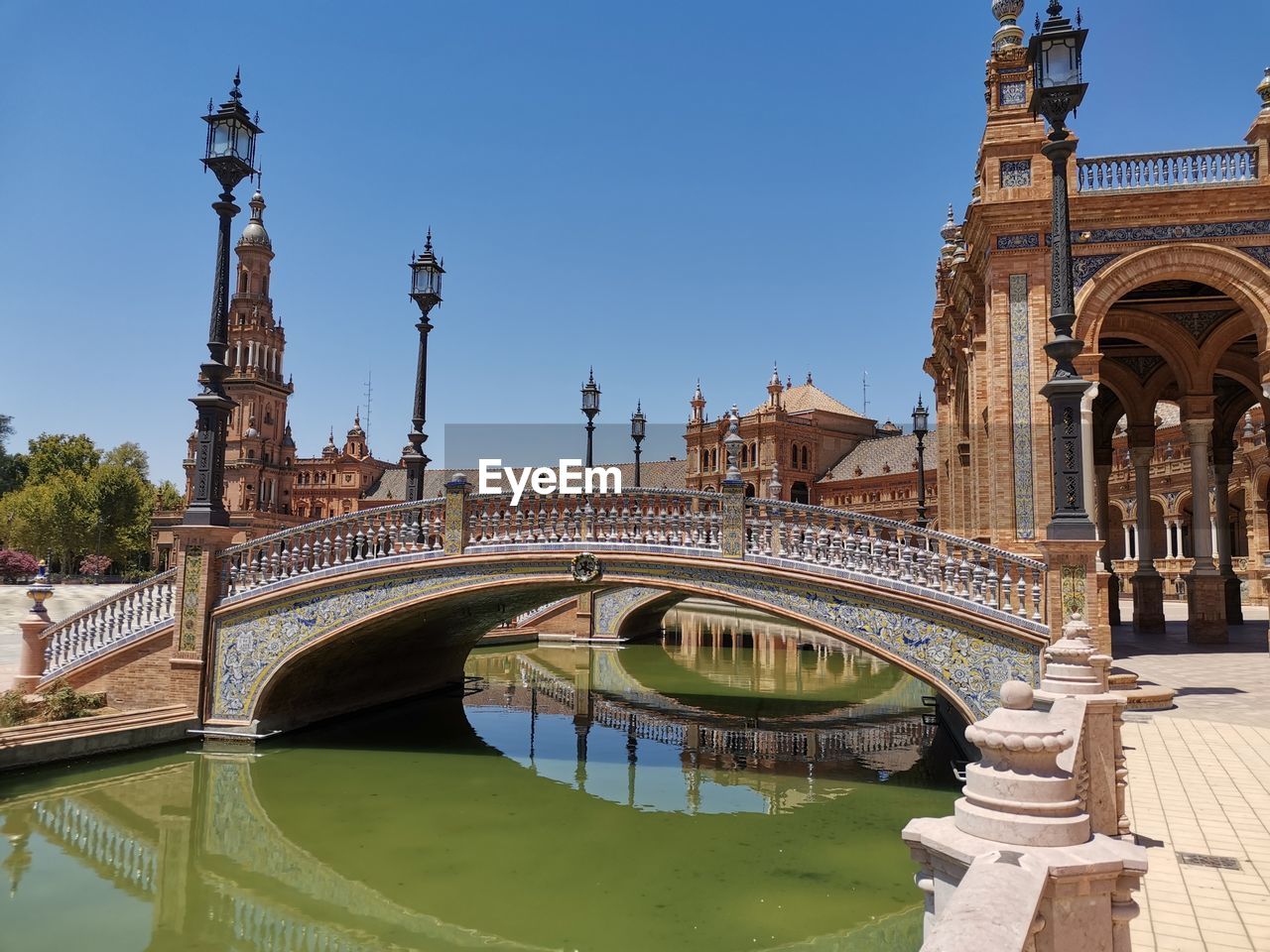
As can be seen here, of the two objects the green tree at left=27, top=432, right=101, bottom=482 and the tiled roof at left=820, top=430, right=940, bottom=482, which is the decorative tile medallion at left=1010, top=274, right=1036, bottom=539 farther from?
the green tree at left=27, top=432, right=101, bottom=482

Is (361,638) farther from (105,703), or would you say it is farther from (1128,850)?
(1128,850)

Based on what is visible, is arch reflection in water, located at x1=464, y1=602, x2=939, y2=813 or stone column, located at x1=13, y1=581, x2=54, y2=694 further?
stone column, located at x1=13, y1=581, x2=54, y2=694

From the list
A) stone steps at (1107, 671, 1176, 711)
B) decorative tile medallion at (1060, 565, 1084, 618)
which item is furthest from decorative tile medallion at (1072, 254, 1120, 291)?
stone steps at (1107, 671, 1176, 711)

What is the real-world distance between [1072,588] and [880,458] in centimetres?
6012

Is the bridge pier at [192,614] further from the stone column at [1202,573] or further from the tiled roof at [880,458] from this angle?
the tiled roof at [880,458]

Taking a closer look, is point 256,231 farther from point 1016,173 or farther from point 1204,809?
point 1204,809

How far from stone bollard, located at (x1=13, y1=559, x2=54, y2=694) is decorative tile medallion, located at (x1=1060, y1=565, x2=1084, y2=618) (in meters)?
14.9

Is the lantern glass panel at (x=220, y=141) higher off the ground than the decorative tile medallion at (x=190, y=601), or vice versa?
the lantern glass panel at (x=220, y=141)

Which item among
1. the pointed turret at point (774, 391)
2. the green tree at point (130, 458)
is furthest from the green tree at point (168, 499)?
the pointed turret at point (774, 391)

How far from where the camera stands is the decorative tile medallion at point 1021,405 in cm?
1593

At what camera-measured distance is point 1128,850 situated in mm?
3510

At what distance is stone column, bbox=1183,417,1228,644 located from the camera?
59.3 feet

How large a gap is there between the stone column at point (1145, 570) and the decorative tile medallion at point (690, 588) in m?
11.9

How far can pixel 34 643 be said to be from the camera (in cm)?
1445
